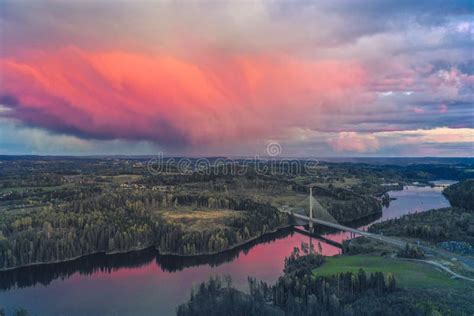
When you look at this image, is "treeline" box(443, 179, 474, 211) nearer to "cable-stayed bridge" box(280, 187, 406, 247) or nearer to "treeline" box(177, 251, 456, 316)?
"cable-stayed bridge" box(280, 187, 406, 247)

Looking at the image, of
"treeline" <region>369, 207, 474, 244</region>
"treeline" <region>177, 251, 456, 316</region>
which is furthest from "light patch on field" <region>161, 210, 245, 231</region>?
"treeline" <region>177, 251, 456, 316</region>

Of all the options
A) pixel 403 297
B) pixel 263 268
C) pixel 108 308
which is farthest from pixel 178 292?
pixel 403 297

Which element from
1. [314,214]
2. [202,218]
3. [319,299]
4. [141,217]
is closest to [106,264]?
[141,217]

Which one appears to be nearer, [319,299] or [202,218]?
[319,299]

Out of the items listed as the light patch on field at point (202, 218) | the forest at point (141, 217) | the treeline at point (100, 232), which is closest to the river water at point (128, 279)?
the treeline at point (100, 232)

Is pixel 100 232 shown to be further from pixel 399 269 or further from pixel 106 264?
pixel 399 269

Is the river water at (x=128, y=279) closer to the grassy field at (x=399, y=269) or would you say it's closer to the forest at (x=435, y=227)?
the grassy field at (x=399, y=269)

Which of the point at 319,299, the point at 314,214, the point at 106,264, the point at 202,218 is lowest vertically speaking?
the point at 106,264

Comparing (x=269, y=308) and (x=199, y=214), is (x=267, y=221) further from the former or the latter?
(x=269, y=308)
